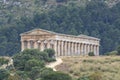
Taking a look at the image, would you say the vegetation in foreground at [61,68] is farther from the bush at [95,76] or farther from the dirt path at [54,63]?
the dirt path at [54,63]

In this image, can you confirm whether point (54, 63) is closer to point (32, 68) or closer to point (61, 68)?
point (61, 68)

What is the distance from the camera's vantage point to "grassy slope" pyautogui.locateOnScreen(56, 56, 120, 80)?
165500 mm

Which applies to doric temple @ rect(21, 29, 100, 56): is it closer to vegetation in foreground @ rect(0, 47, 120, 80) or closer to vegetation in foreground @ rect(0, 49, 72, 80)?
vegetation in foreground @ rect(0, 49, 72, 80)

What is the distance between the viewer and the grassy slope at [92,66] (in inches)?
6516

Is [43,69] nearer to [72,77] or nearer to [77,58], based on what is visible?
[72,77]

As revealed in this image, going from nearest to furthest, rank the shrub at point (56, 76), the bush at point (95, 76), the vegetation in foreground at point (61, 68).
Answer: the shrub at point (56, 76)
the bush at point (95, 76)
the vegetation in foreground at point (61, 68)

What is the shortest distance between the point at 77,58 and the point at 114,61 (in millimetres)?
8742

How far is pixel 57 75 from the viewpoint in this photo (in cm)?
15412

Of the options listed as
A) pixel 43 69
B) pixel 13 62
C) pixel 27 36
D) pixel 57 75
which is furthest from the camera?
pixel 27 36

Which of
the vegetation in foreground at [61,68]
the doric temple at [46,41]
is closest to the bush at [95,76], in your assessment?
the vegetation in foreground at [61,68]

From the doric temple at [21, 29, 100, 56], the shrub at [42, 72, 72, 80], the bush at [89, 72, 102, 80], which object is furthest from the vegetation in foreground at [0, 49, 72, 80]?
the doric temple at [21, 29, 100, 56]

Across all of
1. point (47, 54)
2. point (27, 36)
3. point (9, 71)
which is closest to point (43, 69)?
point (9, 71)

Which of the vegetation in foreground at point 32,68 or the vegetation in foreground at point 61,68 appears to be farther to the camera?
the vegetation in foreground at point 61,68

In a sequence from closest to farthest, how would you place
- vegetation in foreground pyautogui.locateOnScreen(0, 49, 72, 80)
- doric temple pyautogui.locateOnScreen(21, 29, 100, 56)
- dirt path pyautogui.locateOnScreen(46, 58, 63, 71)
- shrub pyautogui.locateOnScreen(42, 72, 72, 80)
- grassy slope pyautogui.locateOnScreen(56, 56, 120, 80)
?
shrub pyautogui.locateOnScreen(42, 72, 72, 80), vegetation in foreground pyautogui.locateOnScreen(0, 49, 72, 80), grassy slope pyautogui.locateOnScreen(56, 56, 120, 80), dirt path pyautogui.locateOnScreen(46, 58, 63, 71), doric temple pyautogui.locateOnScreen(21, 29, 100, 56)
